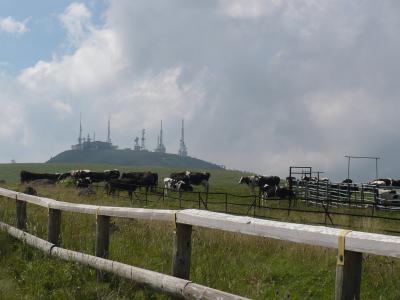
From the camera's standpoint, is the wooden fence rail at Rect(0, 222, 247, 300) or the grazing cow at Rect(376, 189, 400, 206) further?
the grazing cow at Rect(376, 189, 400, 206)

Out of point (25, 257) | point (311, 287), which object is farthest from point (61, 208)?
point (311, 287)

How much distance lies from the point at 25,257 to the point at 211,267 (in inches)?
117

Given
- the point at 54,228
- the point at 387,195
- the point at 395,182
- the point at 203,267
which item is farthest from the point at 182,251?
the point at 395,182

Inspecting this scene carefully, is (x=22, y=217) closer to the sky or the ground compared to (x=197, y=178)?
closer to the sky

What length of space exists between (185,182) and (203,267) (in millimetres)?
40533

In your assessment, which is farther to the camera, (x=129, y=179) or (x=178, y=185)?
(x=129, y=179)

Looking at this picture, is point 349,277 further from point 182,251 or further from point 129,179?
point 129,179

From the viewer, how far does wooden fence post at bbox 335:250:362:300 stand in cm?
377

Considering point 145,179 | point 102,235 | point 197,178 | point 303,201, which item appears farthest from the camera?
point 197,178

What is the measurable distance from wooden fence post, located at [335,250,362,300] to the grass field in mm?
2478

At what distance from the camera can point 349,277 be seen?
3.78m

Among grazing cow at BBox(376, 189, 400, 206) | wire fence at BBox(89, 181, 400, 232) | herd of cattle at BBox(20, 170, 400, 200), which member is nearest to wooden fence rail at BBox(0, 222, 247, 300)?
wire fence at BBox(89, 181, 400, 232)

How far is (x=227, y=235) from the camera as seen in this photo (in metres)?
11.2

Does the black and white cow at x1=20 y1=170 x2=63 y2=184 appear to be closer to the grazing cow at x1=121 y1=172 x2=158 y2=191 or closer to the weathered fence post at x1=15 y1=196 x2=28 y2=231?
the grazing cow at x1=121 y1=172 x2=158 y2=191
